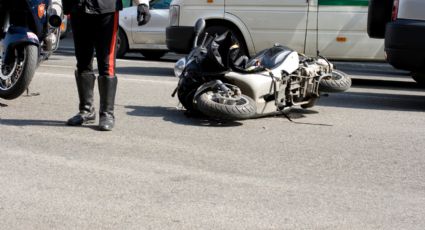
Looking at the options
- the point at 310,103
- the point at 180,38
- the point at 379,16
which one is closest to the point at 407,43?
the point at 379,16

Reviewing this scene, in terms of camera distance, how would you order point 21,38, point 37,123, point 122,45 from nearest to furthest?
point 37,123 → point 21,38 → point 122,45

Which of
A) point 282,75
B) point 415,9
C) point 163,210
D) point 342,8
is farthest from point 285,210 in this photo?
point 342,8

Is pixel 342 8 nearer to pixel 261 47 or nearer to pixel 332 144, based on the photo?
pixel 261 47

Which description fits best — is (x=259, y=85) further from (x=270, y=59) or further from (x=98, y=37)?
(x=98, y=37)

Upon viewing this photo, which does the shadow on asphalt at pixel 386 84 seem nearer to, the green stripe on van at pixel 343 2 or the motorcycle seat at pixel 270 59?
the green stripe on van at pixel 343 2

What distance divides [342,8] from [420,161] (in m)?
5.84

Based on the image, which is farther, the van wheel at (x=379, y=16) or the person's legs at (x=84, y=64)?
the van wheel at (x=379, y=16)

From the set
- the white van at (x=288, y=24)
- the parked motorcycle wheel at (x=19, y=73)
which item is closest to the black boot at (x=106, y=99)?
the parked motorcycle wheel at (x=19, y=73)

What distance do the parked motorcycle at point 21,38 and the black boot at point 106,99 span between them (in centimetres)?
115

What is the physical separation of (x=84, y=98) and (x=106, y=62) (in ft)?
1.45

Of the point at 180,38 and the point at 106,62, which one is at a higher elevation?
the point at 106,62

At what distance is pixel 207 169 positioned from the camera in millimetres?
5984

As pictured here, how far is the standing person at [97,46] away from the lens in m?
7.04

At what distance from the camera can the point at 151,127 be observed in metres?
7.61
